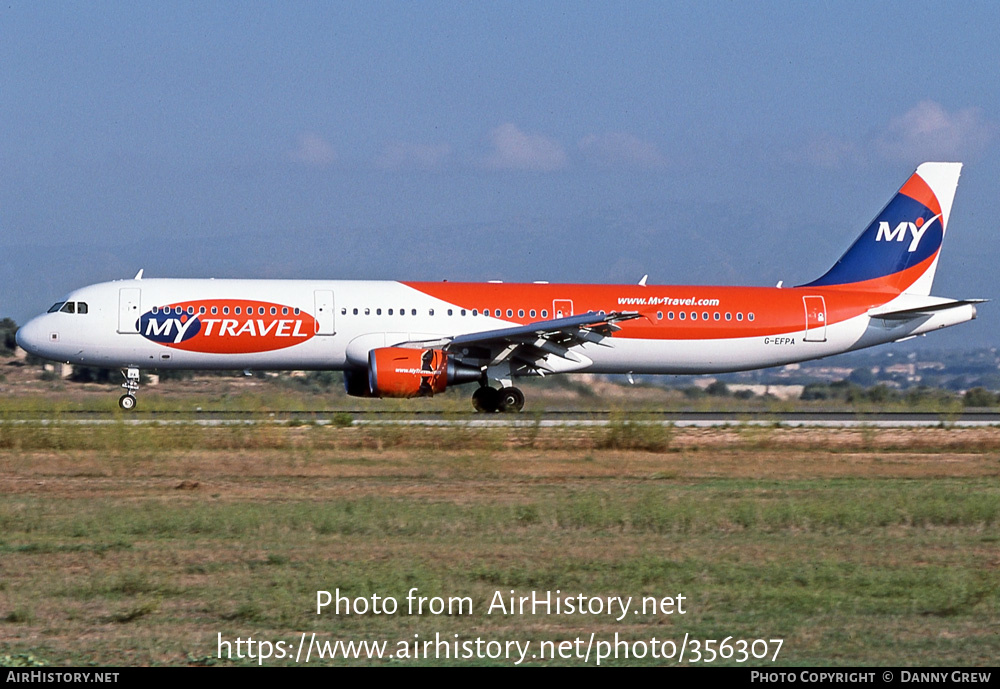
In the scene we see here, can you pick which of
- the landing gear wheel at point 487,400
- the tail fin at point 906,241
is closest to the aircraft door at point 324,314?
the landing gear wheel at point 487,400

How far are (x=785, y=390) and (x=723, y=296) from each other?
49.2ft

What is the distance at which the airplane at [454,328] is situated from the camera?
27078mm

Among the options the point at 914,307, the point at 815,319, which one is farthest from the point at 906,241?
the point at 815,319

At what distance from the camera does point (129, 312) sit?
27.2 meters

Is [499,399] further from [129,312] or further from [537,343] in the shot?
[129,312]

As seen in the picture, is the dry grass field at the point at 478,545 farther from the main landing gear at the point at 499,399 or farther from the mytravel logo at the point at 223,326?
the main landing gear at the point at 499,399

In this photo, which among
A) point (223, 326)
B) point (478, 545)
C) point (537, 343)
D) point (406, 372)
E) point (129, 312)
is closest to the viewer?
point (478, 545)

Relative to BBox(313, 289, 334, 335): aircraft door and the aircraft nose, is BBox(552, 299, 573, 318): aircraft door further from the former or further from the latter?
the aircraft nose

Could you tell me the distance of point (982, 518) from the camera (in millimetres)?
13797

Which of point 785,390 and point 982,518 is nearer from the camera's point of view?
point 982,518

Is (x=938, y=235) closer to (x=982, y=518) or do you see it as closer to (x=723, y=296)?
(x=723, y=296)

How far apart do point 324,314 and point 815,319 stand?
12329mm
